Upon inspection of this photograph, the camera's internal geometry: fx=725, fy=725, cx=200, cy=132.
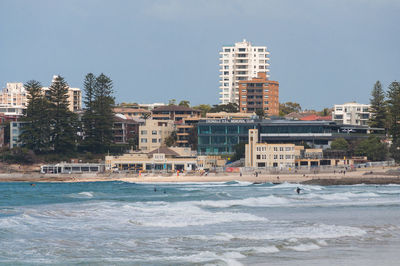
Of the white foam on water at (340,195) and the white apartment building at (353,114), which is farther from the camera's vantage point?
the white apartment building at (353,114)

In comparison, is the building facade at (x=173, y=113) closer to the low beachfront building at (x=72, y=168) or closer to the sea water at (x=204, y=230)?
the low beachfront building at (x=72, y=168)

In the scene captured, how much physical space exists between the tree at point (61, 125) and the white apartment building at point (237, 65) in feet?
201

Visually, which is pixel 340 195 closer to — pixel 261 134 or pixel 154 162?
pixel 154 162

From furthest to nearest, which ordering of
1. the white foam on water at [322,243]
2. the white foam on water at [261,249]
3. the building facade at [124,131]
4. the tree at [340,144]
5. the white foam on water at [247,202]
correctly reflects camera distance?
the building facade at [124,131] < the tree at [340,144] < the white foam on water at [247,202] < the white foam on water at [322,243] < the white foam on water at [261,249]

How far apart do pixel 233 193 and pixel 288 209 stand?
16.3m

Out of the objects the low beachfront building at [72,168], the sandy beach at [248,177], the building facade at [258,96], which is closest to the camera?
the sandy beach at [248,177]

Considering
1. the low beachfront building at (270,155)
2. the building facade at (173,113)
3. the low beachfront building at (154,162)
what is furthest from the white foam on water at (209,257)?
the building facade at (173,113)

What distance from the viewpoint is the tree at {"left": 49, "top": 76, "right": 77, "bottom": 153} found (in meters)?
105

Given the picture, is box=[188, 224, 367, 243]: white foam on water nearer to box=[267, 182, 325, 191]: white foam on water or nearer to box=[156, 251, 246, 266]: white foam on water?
box=[156, 251, 246, 266]: white foam on water

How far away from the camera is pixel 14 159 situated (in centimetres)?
10356

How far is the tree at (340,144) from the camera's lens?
9675 cm

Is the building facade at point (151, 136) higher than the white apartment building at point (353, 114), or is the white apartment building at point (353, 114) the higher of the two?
the white apartment building at point (353, 114)

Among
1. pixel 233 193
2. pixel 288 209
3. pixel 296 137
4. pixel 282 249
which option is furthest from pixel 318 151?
pixel 282 249

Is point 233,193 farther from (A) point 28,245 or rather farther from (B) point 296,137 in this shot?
(B) point 296,137
